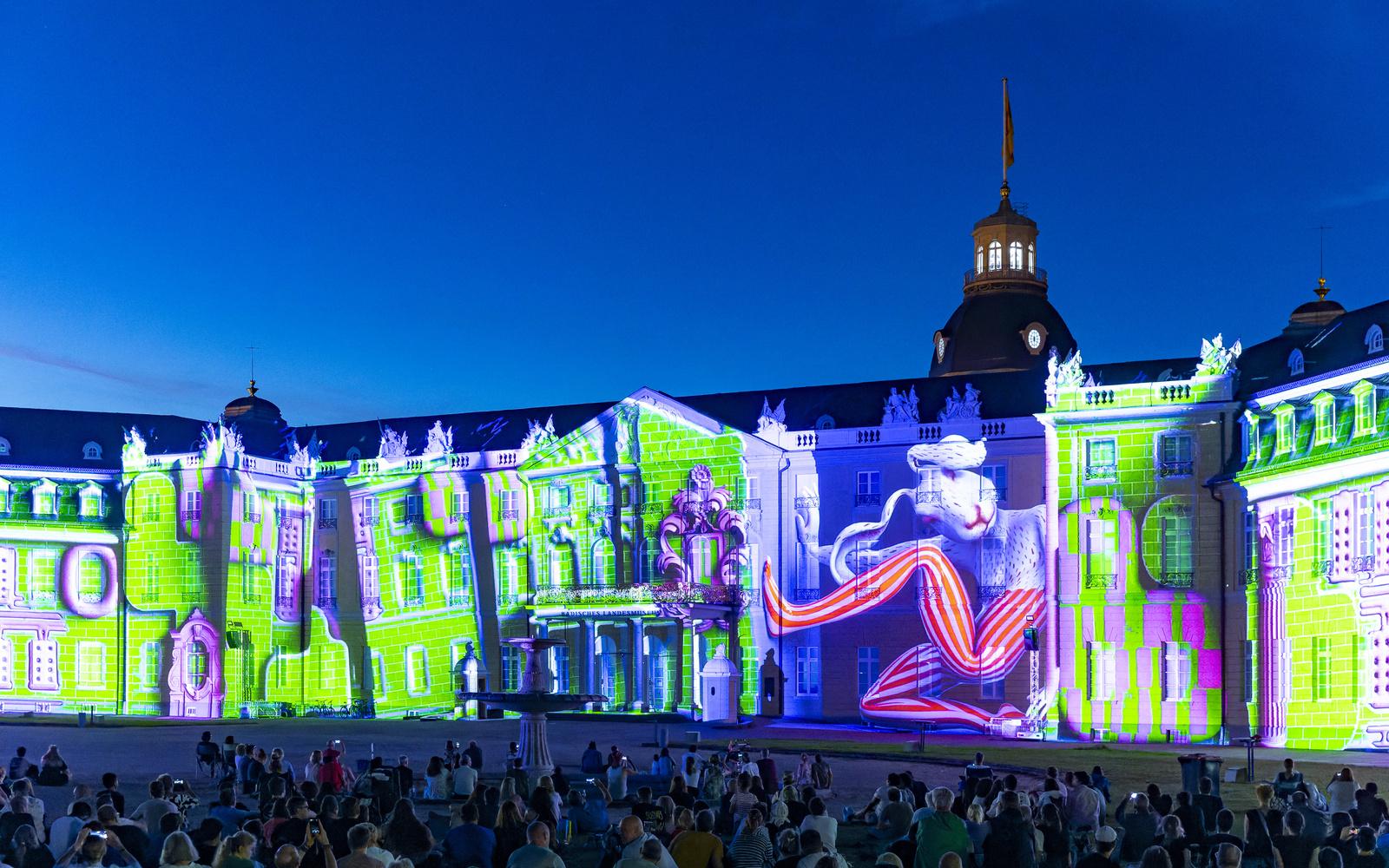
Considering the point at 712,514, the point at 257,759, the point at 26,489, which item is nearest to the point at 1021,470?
the point at 712,514

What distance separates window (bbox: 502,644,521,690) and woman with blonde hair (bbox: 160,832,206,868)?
192 ft

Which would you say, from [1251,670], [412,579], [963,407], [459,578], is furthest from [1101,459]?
[412,579]

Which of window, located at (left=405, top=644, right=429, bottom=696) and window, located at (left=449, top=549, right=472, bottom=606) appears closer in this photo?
window, located at (left=449, top=549, right=472, bottom=606)

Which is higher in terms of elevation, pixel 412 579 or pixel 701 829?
pixel 412 579

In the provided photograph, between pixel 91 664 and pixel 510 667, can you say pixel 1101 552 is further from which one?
pixel 91 664

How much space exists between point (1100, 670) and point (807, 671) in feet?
38.9

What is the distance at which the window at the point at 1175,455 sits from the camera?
2388 inches

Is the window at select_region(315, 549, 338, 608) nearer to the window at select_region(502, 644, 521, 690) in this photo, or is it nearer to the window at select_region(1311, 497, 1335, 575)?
the window at select_region(502, 644, 521, 690)

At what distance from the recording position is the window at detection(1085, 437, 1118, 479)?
61.4 metres

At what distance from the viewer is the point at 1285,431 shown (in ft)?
189

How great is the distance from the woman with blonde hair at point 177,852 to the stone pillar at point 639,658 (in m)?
54.3

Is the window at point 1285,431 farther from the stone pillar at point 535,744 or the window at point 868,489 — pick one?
the stone pillar at point 535,744

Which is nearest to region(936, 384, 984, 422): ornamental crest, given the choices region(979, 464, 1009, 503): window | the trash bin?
region(979, 464, 1009, 503): window

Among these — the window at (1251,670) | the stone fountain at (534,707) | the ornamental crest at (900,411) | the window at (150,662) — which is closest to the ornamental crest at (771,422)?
the ornamental crest at (900,411)
